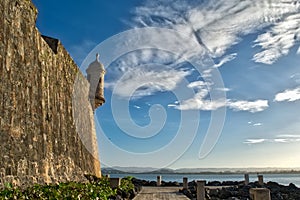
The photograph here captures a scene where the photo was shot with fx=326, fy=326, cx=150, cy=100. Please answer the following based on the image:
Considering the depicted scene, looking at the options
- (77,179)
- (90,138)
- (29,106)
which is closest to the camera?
(29,106)

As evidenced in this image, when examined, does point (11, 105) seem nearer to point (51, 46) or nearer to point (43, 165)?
point (43, 165)

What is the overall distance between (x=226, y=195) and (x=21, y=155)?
29.6 feet

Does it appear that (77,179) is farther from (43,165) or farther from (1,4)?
(1,4)

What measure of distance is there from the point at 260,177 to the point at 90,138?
10.9 metres

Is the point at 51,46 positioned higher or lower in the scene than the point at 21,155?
higher

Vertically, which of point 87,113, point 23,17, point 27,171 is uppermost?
point 23,17

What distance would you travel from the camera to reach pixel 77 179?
14.0 m

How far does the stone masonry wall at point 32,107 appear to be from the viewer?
8.47m

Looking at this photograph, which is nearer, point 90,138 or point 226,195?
point 226,195

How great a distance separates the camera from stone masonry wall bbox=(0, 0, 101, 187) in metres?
8.47

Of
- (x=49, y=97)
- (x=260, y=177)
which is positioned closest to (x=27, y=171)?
(x=49, y=97)

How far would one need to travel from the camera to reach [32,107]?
10.3 metres

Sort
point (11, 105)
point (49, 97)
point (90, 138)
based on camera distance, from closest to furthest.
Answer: point (11, 105) → point (49, 97) → point (90, 138)

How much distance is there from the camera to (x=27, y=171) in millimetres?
9117
